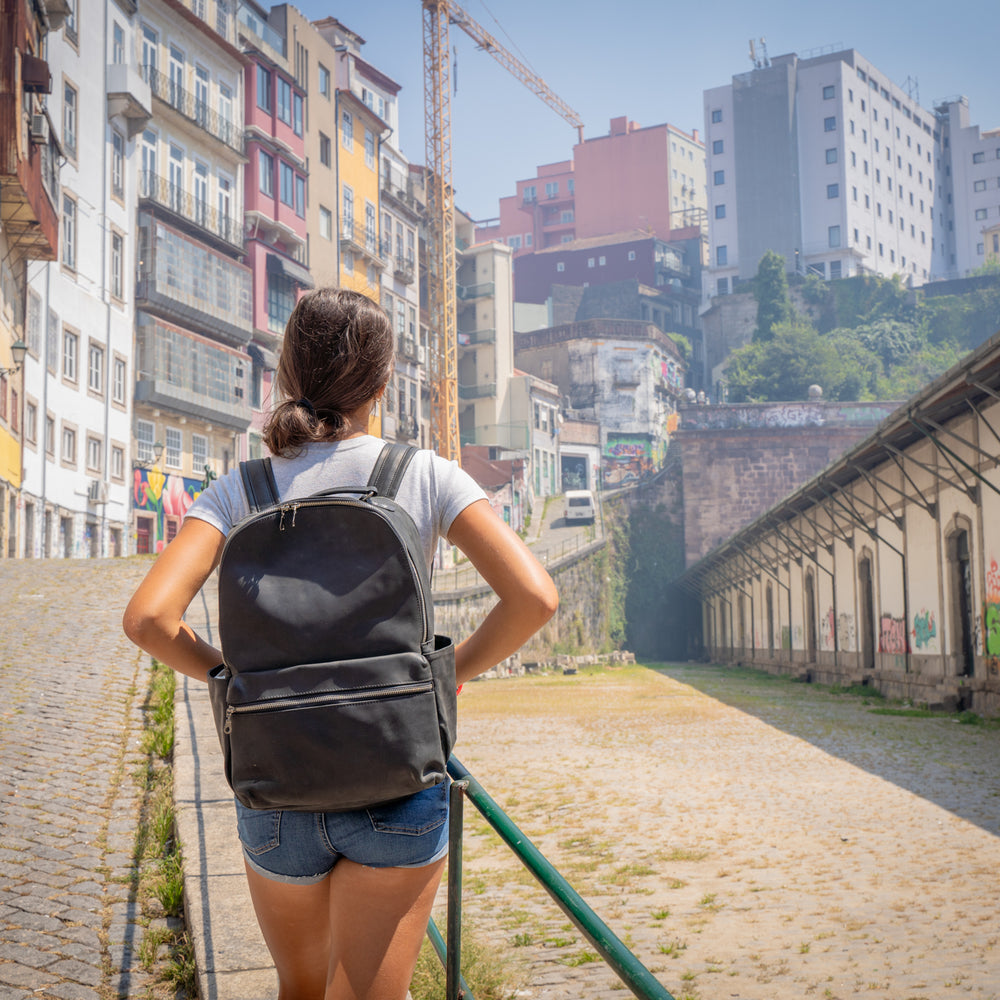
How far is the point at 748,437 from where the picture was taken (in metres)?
62.0

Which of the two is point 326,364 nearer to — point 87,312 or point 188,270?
point 87,312

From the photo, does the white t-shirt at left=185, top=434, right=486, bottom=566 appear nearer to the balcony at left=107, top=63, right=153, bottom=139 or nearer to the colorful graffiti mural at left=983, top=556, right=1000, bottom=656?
the colorful graffiti mural at left=983, top=556, right=1000, bottom=656

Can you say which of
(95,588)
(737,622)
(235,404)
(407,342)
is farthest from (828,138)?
(95,588)

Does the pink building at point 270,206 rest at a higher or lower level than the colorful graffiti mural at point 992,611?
higher

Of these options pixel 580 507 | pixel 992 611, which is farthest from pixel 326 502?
pixel 580 507

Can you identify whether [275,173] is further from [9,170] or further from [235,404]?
[9,170]

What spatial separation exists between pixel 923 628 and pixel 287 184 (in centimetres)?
3400

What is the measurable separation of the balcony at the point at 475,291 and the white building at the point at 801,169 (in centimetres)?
2781

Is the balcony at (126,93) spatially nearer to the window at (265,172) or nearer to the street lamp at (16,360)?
the window at (265,172)

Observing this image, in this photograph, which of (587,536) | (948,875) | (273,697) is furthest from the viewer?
(587,536)

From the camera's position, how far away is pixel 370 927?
6.26 feet

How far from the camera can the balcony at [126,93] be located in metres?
35.3

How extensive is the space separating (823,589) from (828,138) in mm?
69331

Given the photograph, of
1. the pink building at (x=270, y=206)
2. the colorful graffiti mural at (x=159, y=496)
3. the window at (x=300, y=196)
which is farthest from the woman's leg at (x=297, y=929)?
the window at (x=300, y=196)
